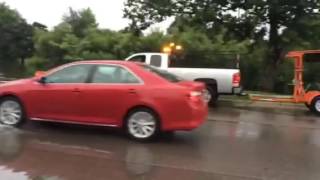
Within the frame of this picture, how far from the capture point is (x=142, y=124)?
1031cm

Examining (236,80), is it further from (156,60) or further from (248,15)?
(248,15)

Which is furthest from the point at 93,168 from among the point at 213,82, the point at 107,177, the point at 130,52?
the point at 130,52

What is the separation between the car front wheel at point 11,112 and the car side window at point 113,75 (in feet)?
5.37

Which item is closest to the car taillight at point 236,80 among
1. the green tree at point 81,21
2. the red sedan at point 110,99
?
the red sedan at point 110,99

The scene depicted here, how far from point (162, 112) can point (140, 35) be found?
23.0m

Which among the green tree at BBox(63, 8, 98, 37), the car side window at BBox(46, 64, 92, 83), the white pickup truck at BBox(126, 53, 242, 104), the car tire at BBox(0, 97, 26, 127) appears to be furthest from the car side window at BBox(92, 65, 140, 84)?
the green tree at BBox(63, 8, 98, 37)

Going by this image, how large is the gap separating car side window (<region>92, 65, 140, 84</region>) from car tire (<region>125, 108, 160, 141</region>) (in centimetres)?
60

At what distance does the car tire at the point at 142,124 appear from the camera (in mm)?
10211

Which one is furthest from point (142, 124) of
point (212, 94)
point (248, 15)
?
point (248, 15)

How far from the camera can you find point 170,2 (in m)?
29.1

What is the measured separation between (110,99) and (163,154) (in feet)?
5.89

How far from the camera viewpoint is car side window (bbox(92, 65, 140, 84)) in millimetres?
10562

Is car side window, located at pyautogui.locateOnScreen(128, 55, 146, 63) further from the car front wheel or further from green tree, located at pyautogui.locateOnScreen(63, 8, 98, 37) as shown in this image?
green tree, located at pyautogui.locateOnScreen(63, 8, 98, 37)

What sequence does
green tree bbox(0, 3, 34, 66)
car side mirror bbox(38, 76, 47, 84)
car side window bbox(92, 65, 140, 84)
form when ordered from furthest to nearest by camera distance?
green tree bbox(0, 3, 34, 66) < car side mirror bbox(38, 76, 47, 84) < car side window bbox(92, 65, 140, 84)
